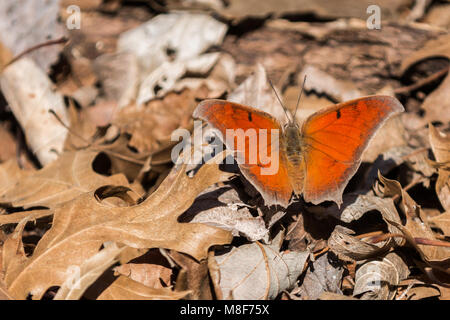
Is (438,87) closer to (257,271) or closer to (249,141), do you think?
(249,141)

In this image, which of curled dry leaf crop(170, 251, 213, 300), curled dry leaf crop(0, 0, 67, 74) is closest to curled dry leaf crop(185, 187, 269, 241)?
curled dry leaf crop(170, 251, 213, 300)

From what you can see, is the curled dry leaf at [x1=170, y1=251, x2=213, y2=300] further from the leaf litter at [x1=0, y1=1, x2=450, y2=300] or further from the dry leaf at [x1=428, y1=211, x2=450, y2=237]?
the dry leaf at [x1=428, y1=211, x2=450, y2=237]

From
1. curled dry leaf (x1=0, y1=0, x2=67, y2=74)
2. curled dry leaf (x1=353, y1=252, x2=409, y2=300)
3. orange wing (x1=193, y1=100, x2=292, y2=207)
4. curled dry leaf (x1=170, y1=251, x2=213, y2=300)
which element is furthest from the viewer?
curled dry leaf (x1=0, y1=0, x2=67, y2=74)

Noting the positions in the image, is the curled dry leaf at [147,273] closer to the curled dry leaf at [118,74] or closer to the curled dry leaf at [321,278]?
the curled dry leaf at [321,278]

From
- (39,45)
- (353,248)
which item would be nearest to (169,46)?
(39,45)

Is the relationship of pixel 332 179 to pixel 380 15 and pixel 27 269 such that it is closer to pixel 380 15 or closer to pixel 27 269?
pixel 27 269

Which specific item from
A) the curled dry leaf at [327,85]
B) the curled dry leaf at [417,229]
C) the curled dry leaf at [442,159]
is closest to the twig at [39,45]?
the curled dry leaf at [327,85]
